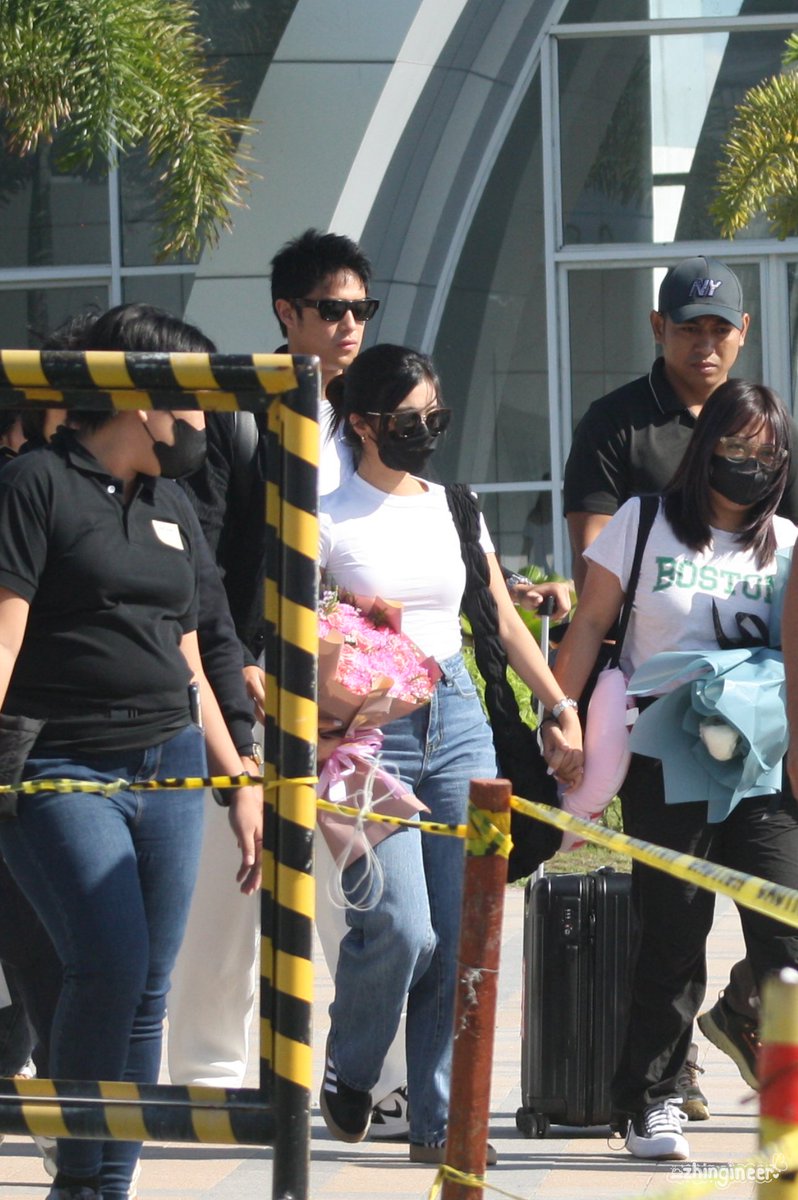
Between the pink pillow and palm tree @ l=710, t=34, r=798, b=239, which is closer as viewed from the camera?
the pink pillow

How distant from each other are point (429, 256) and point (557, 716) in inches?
382

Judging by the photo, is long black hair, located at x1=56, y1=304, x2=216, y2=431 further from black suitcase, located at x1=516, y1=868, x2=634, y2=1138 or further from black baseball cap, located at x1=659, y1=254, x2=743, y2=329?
black suitcase, located at x1=516, y1=868, x2=634, y2=1138

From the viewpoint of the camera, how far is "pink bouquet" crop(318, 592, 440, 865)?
4223 mm

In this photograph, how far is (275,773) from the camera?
9.82ft

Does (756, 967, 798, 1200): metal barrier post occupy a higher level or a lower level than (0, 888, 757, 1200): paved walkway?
higher

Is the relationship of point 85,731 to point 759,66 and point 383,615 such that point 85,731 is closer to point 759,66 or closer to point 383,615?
point 383,615

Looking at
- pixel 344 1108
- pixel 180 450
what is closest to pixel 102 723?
pixel 180 450

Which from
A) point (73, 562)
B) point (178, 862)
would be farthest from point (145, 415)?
point (178, 862)

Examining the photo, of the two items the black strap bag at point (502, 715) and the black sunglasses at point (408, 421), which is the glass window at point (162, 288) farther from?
the black sunglasses at point (408, 421)

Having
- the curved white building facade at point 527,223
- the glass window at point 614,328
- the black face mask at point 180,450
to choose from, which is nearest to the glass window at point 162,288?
the curved white building facade at point 527,223

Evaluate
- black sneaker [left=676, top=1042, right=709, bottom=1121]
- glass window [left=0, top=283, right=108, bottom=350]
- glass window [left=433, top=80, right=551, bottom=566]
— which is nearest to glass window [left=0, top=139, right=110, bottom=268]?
glass window [left=0, top=283, right=108, bottom=350]

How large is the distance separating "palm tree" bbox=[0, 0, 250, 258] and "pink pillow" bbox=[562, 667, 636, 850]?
781 cm

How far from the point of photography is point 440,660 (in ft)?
14.6

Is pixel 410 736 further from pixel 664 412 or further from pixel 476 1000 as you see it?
pixel 476 1000
